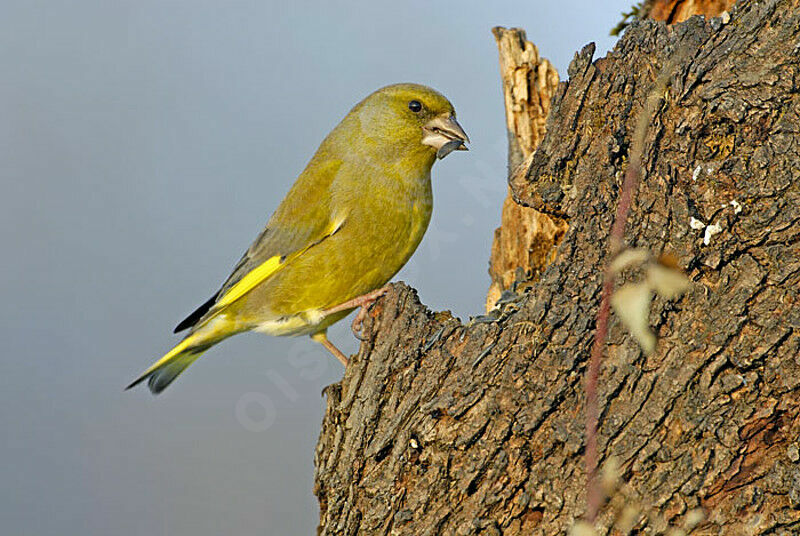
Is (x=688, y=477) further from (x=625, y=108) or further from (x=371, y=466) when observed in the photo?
(x=625, y=108)

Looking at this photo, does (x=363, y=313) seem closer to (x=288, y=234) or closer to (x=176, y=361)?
(x=288, y=234)

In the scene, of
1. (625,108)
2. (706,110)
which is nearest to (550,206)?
(625,108)

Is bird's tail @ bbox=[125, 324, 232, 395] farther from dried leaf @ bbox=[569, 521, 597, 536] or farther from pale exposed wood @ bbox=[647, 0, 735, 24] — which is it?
pale exposed wood @ bbox=[647, 0, 735, 24]

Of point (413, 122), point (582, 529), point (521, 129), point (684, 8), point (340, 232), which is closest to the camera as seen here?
point (582, 529)

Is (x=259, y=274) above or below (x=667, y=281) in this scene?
above

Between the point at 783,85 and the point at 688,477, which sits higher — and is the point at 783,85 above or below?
above

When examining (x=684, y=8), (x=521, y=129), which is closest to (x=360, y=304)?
(x=521, y=129)

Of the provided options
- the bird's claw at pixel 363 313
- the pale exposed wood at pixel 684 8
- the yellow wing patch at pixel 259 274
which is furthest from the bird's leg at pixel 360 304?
the pale exposed wood at pixel 684 8

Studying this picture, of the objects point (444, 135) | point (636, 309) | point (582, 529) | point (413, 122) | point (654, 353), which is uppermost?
point (413, 122)
